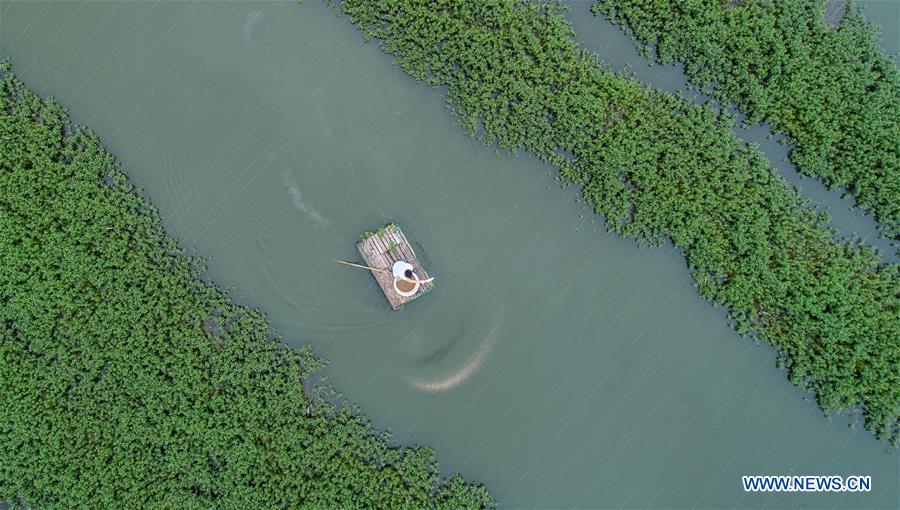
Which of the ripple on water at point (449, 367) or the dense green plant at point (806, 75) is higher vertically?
the dense green plant at point (806, 75)

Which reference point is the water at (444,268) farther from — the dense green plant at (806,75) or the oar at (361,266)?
the dense green plant at (806,75)

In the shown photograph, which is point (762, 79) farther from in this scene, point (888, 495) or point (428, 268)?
point (888, 495)

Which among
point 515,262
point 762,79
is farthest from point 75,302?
point 762,79

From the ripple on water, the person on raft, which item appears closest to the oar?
the person on raft

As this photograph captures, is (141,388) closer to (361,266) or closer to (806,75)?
(361,266)

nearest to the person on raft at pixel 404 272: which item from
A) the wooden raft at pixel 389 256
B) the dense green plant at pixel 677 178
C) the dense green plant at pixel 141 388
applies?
the wooden raft at pixel 389 256

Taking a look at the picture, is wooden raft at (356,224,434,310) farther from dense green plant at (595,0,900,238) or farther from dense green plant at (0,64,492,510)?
dense green plant at (595,0,900,238)

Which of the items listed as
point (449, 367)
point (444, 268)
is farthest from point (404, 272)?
point (449, 367)
